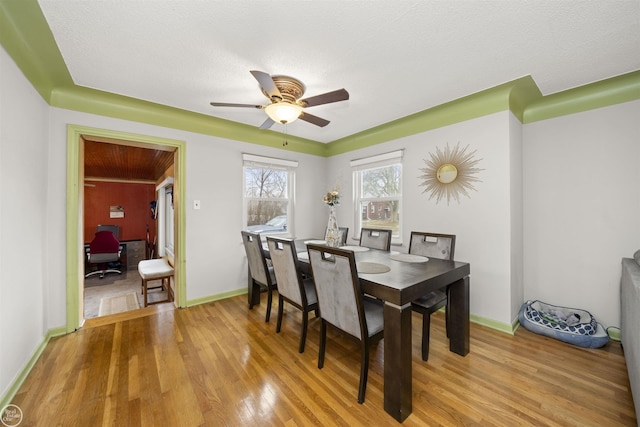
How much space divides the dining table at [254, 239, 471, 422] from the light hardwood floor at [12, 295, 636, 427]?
125 millimetres

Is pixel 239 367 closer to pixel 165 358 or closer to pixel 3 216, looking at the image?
pixel 165 358

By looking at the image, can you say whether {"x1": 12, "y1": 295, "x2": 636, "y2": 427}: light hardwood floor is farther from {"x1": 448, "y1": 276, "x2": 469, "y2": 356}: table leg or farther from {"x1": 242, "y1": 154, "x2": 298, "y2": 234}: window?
{"x1": 242, "y1": 154, "x2": 298, "y2": 234}: window

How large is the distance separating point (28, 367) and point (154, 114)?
8.09 feet

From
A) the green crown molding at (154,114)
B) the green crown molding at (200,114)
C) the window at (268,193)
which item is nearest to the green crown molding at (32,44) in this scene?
the green crown molding at (200,114)

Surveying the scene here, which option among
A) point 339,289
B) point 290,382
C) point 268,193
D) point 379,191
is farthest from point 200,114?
point 290,382

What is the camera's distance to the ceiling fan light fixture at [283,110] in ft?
6.63

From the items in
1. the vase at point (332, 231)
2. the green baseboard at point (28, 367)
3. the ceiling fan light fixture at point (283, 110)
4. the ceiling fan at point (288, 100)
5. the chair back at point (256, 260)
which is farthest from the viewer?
the vase at point (332, 231)

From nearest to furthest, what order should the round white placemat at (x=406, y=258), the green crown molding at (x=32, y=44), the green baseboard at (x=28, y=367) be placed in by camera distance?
the green crown molding at (x=32, y=44), the green baseboard at (x=28, y=367), the round white placemat at (x=406, y=258)

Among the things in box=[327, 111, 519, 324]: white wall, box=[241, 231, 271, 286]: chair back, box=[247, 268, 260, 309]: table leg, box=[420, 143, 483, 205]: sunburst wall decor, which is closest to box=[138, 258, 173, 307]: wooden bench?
box=[247, 268, 260, 309]: table leg

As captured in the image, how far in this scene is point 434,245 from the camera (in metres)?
2.47

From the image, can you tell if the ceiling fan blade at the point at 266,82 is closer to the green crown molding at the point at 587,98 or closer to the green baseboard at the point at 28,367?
the green baseboard at the point at 28,367

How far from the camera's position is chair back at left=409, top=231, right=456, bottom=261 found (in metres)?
2.31

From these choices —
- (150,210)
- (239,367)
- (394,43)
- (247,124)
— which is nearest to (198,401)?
(239,367)

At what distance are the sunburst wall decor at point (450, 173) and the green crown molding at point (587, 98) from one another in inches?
31.2
